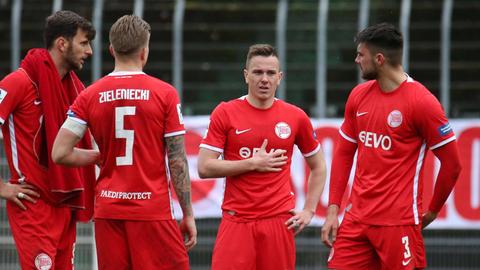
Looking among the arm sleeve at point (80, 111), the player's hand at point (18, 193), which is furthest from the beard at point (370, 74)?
the player's hand at point (18, 193)

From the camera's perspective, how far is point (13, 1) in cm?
1452

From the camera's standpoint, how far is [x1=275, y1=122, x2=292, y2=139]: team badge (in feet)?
26.9

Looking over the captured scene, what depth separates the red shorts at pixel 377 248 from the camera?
7785mm

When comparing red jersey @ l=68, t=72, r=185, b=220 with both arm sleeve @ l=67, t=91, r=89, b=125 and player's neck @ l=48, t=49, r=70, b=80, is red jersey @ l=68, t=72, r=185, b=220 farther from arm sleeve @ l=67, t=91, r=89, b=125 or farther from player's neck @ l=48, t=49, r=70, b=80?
player's neck @ l=48, t=49, r=70, b=80

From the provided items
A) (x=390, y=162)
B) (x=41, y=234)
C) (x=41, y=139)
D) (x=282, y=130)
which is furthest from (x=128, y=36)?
(x=390, y=162)

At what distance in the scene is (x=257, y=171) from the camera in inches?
319

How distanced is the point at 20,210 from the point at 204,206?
17.0 feet

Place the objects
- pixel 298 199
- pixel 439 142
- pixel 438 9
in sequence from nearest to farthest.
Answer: pixel 439 142 → pixel 298 199 → pixel 438 9

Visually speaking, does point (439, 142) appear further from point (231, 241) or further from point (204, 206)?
point (204, 206)

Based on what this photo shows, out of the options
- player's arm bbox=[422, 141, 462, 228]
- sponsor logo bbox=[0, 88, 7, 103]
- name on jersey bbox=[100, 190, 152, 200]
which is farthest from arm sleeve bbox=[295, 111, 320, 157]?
sponsor logo bbox=[0, 88, 7, 103]

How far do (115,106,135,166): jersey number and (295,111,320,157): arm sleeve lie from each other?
1476 mm

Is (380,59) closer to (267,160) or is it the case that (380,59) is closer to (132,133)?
(267,160)

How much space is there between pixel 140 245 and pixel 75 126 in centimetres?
91

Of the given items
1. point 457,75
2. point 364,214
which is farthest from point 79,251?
point 457,75
